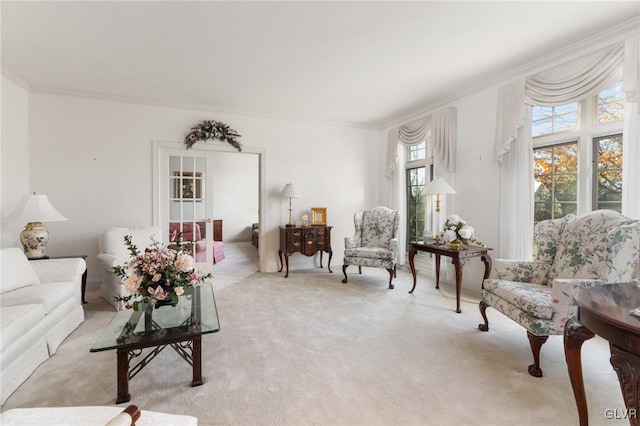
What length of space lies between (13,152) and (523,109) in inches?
228

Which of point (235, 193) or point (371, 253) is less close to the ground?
point (235, 193)

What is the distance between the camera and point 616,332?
3.64 feet

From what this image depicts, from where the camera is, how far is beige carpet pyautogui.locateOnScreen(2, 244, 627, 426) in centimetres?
166

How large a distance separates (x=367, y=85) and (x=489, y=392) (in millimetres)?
3346

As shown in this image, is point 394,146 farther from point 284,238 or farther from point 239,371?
point 239,371

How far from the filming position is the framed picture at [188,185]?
459 centimetres

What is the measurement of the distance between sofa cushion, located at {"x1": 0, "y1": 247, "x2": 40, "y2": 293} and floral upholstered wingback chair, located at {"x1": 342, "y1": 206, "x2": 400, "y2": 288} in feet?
10.9

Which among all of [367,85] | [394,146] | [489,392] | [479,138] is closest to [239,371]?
[489,392]

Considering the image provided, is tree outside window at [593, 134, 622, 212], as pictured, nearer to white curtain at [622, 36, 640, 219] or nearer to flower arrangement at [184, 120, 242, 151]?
white curtain at [622, 36, 640, 219]

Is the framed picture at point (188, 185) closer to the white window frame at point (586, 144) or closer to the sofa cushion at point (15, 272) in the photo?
the sofa cushion at point (15, 272)

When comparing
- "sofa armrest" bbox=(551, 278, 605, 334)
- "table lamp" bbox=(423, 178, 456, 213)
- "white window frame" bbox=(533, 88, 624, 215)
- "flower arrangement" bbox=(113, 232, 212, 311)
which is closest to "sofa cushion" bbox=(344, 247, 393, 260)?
"table lamp" bbox=(423, 178, 456, 213)

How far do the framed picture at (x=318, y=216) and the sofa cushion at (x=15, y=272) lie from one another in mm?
3569

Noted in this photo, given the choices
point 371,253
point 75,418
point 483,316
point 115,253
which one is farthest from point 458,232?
point 115,253

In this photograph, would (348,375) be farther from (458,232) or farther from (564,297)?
(458,232)
